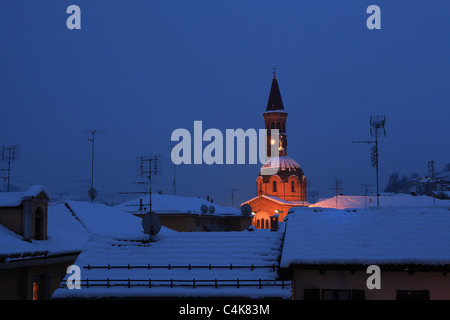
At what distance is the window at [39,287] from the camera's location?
2397 centimetres

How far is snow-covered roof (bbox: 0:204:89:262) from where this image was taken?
2166cm

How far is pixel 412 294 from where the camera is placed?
1811 centimetres

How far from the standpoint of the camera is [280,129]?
4766 inches

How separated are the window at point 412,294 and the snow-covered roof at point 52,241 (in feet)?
47.5

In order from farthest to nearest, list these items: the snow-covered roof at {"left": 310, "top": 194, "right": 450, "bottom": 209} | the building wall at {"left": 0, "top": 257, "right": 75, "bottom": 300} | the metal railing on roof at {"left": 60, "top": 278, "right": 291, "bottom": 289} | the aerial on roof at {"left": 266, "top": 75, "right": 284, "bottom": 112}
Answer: the aerial on roof at {"left": 266, "top": 75, "right": 284, "bottom": 112} < the snow-covered roof at {"left": 310, "top": 194, "right": 450, "bottom": 209} < the building wall at {"left": 0, "top": 257, "right": 75, "bottom": 300} < the metal railing on roof at {"left": 60, "top": 278, "right": 291, "bottom": 289}

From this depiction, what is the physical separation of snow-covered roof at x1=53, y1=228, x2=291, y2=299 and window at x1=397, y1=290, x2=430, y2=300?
3.80 metres

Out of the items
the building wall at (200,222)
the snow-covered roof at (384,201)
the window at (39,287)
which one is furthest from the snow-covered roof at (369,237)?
the snow-covered roof at (384,201)

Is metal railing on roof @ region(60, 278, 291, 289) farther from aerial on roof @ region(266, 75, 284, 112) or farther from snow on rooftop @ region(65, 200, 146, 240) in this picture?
aerial on roof @ region(266, 75, 284, 112)

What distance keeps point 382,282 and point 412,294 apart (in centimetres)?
105

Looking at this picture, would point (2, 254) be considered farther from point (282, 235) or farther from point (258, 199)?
point (258, 199)

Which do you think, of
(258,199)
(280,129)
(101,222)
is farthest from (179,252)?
(280,129)

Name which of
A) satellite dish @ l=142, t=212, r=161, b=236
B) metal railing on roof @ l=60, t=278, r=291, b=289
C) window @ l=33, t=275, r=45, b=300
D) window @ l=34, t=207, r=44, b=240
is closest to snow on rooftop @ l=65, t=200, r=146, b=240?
window @ l=34, t=207, r=44, b=240

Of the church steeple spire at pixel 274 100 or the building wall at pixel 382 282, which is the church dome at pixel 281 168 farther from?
the building wall at pixel 382 282
